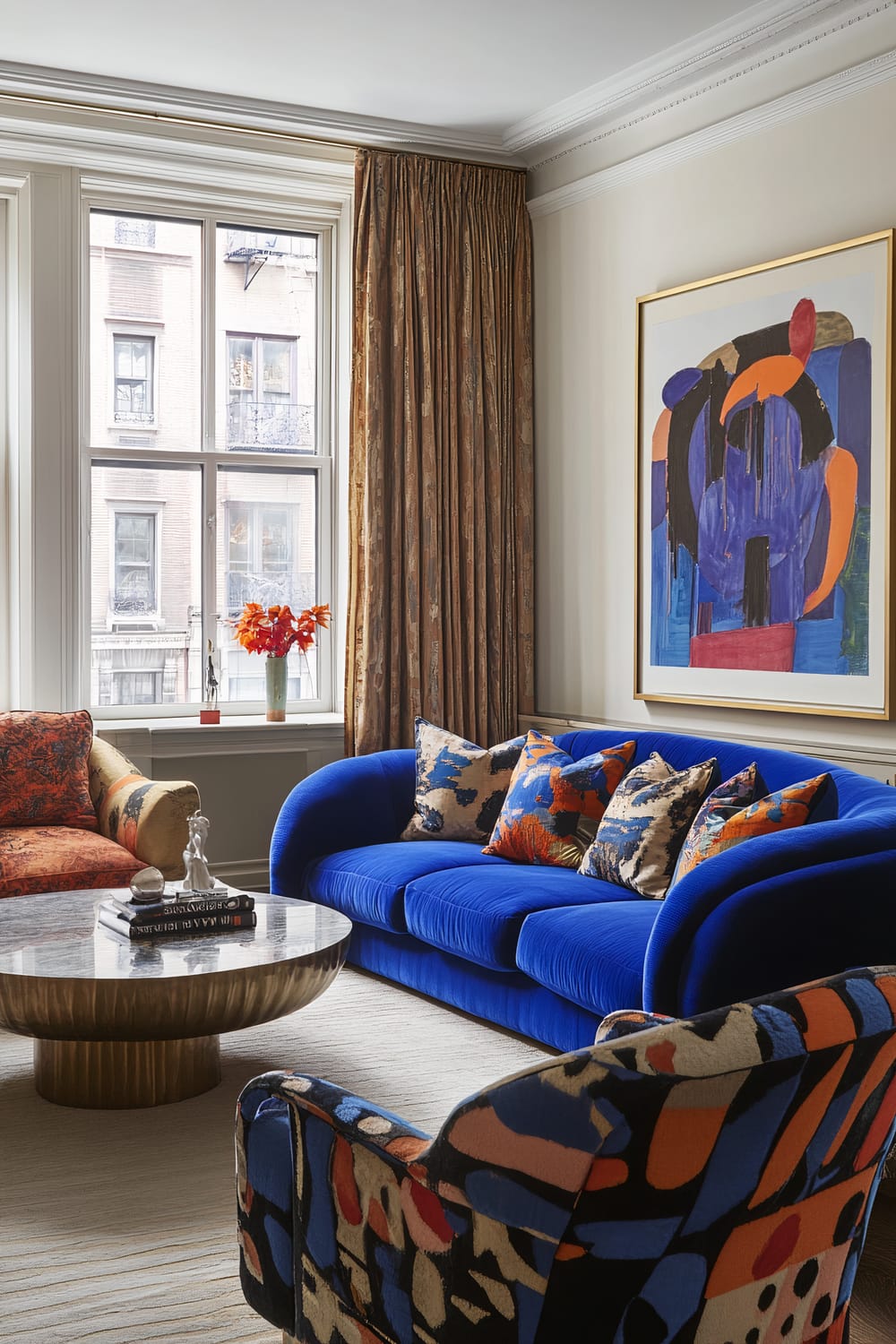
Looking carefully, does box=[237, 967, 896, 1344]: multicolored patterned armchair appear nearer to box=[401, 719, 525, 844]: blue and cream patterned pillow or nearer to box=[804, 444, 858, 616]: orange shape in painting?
box=[804, 444, 858, 616]: orange shape in painting

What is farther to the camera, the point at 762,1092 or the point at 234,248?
the point at 234,248

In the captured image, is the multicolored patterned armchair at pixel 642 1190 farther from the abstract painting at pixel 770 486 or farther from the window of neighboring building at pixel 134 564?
the window of neighboring building at pixel 134 564

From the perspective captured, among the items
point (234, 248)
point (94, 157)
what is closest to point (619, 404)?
point (234, 248)

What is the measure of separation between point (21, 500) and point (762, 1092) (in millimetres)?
4424

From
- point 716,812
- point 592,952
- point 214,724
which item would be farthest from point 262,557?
point 592,952

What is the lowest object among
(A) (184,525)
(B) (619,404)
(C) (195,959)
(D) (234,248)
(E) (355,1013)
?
(E) (355,1013)

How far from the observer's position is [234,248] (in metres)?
5.59

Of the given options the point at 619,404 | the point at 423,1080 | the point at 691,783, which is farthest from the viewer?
the point at 619,404

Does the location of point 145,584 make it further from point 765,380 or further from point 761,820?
point 761,820

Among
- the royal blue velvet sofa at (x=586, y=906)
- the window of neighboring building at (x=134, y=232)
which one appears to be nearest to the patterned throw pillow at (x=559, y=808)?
the royal blue velvet sofa at (x=586, y=906)

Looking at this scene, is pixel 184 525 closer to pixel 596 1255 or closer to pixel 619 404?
pixel 619 404

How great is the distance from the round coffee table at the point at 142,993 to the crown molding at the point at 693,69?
3009 millimetres

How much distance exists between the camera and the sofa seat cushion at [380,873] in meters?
4.07

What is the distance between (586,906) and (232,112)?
331 centimetres
